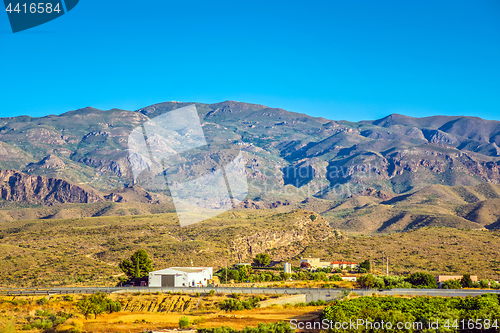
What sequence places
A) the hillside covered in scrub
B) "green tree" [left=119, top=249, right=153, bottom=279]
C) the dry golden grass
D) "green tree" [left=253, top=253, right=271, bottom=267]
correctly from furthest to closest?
1. "green tree" [left=253, top=253, right=271, bottom=267]
2. the hillside covered in scrub
3. "green tree" [left=119, top=249, right=153, bottom=279]
4. the dry golden grass

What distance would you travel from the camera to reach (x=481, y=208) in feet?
614

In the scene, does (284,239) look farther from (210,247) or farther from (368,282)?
(368,282)

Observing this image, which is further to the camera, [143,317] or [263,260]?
[263,260]

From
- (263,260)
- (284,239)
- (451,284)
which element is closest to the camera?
(451,284)

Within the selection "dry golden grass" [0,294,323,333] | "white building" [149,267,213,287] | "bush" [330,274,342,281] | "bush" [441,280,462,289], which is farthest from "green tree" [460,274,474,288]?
"white building" [149,267,213,287]

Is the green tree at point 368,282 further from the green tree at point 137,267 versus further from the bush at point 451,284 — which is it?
the green tree at point 137,267

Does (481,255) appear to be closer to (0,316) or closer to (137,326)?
(137,326)

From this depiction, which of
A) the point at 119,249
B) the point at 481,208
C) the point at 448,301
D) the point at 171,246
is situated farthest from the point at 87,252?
the point at 481,208

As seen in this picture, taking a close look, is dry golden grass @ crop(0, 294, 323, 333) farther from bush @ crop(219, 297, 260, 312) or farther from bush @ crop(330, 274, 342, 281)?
bush @ crop(330, 274, 342, 281)

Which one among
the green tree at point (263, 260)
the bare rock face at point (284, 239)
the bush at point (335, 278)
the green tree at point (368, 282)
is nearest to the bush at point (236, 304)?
the green tree at point (368, 282)

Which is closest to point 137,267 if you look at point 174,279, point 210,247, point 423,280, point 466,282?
point 174,279

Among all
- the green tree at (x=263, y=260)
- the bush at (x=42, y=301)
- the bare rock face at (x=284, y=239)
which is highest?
the bare rock face at (x=284, y=239)

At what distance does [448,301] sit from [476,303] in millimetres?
2280

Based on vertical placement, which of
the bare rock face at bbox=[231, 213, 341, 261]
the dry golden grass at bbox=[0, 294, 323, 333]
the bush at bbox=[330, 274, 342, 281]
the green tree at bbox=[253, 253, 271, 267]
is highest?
the bare rock face at bbox=[231, 213, 341, 261]
